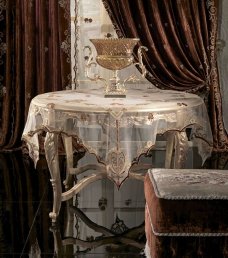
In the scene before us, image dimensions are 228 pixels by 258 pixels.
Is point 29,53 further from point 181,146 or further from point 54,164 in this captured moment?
point 181,146

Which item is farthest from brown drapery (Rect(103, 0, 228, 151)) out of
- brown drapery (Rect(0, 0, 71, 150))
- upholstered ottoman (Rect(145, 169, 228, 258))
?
upholstered ottoman (Rect(145, 169, 228, 258))

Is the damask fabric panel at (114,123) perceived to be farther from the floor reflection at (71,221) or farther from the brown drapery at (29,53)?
the brown drapery at (29,53)

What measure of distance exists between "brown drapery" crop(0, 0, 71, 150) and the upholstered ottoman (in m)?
2.47

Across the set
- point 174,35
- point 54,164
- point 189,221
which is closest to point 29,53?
point 174,35

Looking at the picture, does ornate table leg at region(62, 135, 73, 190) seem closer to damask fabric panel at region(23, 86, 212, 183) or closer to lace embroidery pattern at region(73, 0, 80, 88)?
damask fabric panel at region(23, 86, 212, 183)

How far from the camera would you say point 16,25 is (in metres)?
4.62

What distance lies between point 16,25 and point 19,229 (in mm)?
2069

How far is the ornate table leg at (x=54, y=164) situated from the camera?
3.04 m

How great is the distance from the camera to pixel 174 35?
4.55 m

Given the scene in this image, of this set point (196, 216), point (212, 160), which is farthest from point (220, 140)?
point (196, 216)

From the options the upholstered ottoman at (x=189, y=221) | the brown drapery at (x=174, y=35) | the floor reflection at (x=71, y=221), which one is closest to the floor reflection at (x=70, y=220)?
the floor reflection at (x=71, y=221)

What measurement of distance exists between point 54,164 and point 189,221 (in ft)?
3.48

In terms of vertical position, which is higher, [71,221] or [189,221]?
[189,221]

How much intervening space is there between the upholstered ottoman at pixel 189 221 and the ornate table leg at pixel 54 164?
0.87 m
